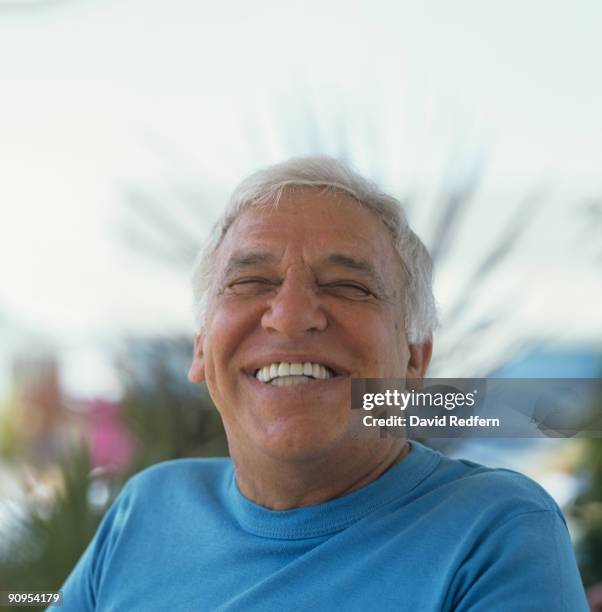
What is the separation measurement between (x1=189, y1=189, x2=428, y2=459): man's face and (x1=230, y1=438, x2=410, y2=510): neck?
0.02 meters

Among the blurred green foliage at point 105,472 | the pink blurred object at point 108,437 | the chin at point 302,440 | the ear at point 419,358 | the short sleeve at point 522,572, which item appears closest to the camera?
the short sleeve at point 522,572

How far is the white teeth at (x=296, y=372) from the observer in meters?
0.86

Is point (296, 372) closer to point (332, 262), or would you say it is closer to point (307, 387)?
point (307, 387)

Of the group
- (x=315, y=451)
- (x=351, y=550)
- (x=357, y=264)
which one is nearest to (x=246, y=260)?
(x=357, y=264)

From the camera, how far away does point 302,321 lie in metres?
0.85

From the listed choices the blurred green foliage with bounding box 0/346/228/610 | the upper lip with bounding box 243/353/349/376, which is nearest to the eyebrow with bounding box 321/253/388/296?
the upper lip with bounding box 243/353/349/376

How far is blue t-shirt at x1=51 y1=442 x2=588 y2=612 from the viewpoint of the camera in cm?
73

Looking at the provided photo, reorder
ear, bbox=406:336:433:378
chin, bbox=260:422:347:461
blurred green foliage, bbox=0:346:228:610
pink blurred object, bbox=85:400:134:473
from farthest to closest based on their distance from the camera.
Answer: pink blurred object, bbox=85:400:134:473
blurred green foliage, bbox=0:346:228:610
ear, bbox=406:336:433:378
chin, bbox=260:422:347:461

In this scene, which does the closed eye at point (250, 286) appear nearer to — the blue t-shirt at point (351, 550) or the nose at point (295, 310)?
the nose at point (295, 310)

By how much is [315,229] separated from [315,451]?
0.26 m

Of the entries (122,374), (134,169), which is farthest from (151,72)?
(122,374)

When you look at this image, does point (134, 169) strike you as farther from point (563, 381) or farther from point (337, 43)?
point (563, 381)

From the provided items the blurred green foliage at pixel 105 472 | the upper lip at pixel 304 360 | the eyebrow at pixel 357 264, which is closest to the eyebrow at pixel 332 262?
the eyebrow at pixel 357 264

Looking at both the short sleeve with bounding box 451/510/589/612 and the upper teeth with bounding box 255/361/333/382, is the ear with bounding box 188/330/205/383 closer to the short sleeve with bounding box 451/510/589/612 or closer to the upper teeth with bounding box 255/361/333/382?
the upper teeth with bounding box 255/361/333/382
